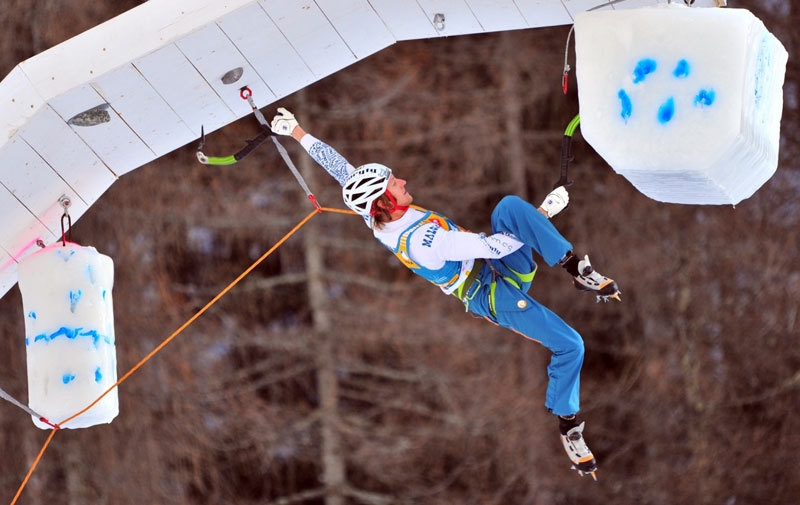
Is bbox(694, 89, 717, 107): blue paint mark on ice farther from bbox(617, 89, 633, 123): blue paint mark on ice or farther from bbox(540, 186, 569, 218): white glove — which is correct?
bbox(540, 186, 569, 218): white glove

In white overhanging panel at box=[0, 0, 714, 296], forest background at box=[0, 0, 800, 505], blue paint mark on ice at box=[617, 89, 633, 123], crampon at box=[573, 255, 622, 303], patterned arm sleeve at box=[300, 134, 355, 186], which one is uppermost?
white overhanging panel at box=[0, 0, 714, 296]

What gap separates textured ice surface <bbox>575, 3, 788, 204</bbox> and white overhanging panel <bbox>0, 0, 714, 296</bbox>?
0.55 m

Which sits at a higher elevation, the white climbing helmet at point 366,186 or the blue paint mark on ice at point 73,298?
the blue paint mark on ice at point 73,298

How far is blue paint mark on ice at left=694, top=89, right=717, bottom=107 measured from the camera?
6.29 m

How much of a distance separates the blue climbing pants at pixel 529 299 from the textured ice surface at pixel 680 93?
0.49m

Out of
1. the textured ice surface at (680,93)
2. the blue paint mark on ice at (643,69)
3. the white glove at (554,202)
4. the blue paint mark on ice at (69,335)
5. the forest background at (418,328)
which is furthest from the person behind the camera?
the forest background at (418,328)

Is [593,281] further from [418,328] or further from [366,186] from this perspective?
[418,328]

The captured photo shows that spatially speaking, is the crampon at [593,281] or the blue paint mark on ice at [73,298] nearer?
the crampon at [593,281]

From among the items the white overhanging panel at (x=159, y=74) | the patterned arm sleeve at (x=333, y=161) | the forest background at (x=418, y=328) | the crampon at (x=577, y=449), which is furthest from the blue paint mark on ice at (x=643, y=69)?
the forest background at (x=418, y=328)

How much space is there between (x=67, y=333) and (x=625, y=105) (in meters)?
3.06

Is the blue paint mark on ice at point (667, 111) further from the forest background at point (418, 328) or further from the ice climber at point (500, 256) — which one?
the forest background at point (418, 328)

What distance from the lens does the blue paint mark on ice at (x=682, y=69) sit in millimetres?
6344

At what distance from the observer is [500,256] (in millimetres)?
6754

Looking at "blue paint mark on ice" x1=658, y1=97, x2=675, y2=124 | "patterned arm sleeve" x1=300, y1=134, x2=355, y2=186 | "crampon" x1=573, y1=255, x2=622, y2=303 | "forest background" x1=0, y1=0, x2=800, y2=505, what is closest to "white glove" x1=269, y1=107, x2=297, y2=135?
"patterned arm sleeve" x1=300, y1=134, x2=355, y2=186
